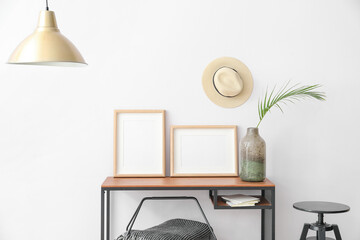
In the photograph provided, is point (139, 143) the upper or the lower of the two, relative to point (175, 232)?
upper

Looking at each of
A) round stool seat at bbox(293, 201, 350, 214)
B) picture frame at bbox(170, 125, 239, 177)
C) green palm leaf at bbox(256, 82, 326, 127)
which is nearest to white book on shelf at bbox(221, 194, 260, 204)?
picture frame at bbox(170, 125, 239, 177)

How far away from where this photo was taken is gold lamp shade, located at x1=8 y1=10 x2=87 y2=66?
6.30 ft

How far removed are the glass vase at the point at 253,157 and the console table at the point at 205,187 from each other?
0.18 feet

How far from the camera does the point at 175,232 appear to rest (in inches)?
104

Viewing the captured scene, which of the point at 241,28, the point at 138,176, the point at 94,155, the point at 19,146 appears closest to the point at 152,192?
the point at 138,176

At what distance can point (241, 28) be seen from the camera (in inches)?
124

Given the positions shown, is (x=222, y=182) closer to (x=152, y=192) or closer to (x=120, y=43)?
(x=152, y=192)

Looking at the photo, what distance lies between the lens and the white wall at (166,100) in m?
3.08

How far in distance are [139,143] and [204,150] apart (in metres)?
0.47

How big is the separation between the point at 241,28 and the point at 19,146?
1.81m

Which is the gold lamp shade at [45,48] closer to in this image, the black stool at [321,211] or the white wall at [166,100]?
the white wall at [166,100]

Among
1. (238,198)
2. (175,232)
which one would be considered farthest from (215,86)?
(175,232)

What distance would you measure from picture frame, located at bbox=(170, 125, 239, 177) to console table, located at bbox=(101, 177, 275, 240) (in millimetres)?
77

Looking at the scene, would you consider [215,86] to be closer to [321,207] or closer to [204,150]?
[204,150]
